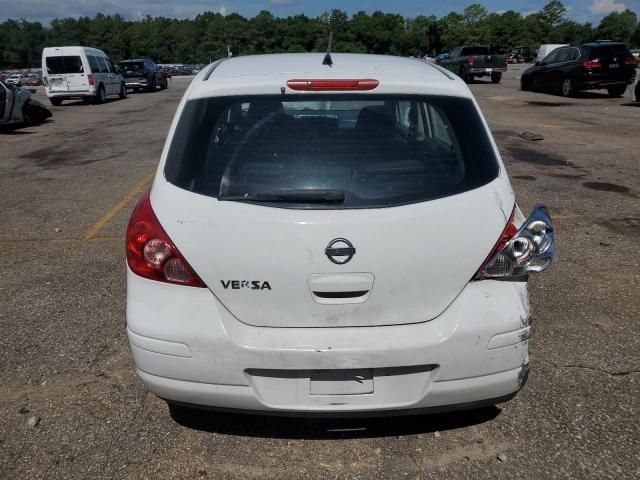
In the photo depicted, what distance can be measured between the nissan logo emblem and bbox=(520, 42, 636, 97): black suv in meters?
20.3

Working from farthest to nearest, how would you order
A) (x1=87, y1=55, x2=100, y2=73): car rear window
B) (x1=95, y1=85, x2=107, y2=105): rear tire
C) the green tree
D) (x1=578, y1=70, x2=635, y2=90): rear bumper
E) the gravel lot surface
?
the green tree, (x1=95, y1=85, x2=107, y2=105): rear tire, (x1=87, y1=55, x2=100, y2=73): car rear window, (x1=578, y1=70, x2=635, y2=90): rear bumper, the gravel lot surface

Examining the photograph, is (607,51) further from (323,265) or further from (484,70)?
(323,265)

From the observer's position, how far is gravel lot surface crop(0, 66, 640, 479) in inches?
100

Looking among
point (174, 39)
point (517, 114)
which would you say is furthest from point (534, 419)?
point (174, 39)

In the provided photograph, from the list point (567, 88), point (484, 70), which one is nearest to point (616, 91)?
point (567, 88)

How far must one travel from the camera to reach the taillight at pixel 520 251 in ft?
7.64

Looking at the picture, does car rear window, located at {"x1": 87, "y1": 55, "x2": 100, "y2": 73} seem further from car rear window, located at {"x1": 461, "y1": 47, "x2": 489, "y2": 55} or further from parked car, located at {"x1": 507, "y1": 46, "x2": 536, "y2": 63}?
parked car, located at {"x1": 507, "y1": 46, "x2": 536, "y2": 63}

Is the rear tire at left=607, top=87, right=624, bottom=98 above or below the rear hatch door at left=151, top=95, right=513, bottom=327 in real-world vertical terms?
below

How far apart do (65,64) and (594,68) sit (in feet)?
65.7

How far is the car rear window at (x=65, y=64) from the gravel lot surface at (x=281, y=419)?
60.3ft

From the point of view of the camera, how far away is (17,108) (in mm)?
15289

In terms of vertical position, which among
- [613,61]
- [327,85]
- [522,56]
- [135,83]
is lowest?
[135,83]

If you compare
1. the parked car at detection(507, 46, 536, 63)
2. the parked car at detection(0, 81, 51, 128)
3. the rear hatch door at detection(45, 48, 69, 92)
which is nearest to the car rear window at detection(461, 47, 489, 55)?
the rear hatch door at detection(45, 48, 69, 92)

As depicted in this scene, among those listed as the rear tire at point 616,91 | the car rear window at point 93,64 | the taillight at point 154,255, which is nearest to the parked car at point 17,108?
the car rear window at point 93,64
